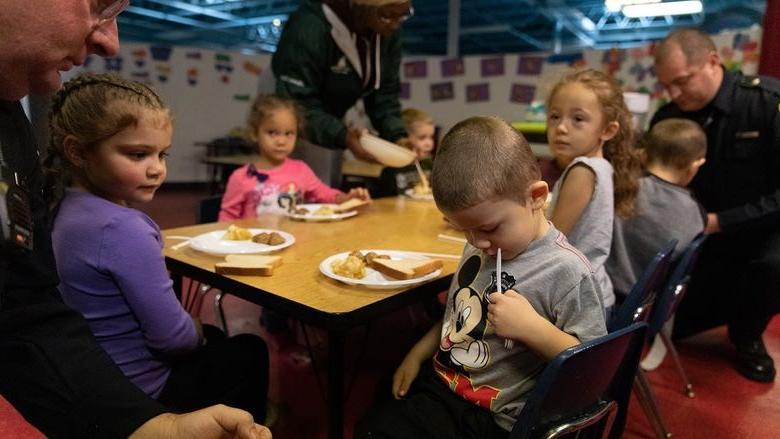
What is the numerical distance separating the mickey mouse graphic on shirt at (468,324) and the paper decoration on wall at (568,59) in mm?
4217

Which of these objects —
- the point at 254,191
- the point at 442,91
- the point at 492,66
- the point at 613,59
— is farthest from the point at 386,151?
the point at 442,91

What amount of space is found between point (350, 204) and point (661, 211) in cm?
119

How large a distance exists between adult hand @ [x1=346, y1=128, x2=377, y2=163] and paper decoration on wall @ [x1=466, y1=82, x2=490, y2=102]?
3.50m

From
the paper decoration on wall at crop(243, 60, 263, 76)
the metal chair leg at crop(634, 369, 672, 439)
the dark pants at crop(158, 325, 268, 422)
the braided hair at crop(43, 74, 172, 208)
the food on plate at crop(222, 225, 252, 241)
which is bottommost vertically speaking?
the metal chair leg at crop(634, 369, 672, 439)

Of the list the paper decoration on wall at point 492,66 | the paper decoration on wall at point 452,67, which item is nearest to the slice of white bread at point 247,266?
the paper decoration on wall at point 492,66

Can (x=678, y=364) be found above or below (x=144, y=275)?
below

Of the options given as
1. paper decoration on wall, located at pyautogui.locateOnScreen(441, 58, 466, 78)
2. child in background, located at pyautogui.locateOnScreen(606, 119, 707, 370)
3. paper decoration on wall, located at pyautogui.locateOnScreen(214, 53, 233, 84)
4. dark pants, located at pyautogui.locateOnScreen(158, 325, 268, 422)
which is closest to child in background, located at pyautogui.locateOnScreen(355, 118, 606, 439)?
dark pants, located at pyautogui.locateOnScreen(158, 325, 268, 422)

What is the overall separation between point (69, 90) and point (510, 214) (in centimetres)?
94

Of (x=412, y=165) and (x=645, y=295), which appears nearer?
(x=645, y=295)

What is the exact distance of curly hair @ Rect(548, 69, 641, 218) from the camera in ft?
5.19

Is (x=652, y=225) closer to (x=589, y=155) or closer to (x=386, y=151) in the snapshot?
(x=589, y=155)

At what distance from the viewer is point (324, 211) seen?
6.48ft

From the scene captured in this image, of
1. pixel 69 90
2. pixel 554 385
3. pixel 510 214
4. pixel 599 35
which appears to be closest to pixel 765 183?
pixel 510 214

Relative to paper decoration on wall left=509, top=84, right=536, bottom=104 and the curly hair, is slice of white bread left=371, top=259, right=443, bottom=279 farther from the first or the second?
paper decoration on wall left=509, top=84, right=536, bottom=104
